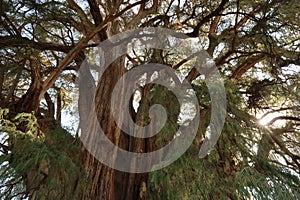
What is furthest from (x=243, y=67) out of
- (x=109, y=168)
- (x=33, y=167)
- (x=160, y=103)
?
(x=33, y=167)

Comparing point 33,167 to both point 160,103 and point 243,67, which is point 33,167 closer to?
point 160,103

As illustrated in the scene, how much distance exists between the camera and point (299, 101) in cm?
280

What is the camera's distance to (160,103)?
2471 millimetres

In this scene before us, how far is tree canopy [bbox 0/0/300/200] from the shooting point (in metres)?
1.88

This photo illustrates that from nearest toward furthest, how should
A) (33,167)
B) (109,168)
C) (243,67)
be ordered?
(33,167) < (109,168) < (243,67)

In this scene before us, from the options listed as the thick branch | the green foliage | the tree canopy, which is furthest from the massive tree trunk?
the thick branch

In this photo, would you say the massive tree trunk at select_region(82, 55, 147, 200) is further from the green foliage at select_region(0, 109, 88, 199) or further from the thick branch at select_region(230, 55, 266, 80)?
the thick branch at select_region(230, 55, 266, 80)

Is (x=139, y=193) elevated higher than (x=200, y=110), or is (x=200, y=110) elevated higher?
(x=200, y=110)

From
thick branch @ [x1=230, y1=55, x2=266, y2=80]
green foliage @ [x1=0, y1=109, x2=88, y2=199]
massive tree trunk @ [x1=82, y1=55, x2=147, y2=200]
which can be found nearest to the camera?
green foliage @ [x1=0, y1=109, x2=88, y2=199]

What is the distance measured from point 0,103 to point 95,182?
100 cm

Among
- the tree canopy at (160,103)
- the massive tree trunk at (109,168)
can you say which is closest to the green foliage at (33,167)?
the tree canopy at (160,103)

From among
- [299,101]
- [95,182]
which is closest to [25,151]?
[95,182]

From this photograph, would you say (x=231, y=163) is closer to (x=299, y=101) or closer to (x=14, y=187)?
(x=299, y=101)

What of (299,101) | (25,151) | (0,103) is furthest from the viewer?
(299,101)
